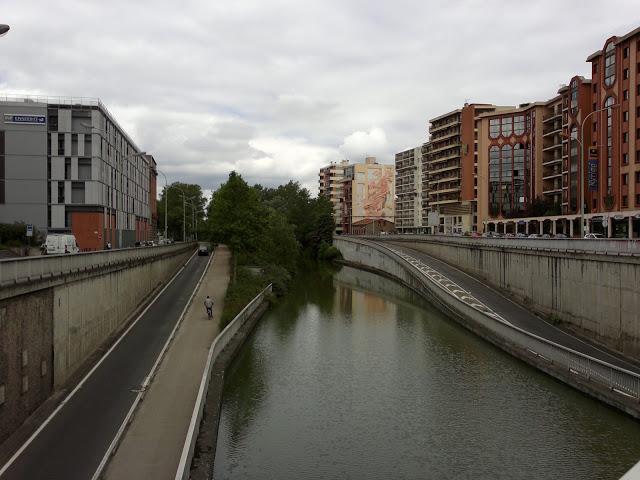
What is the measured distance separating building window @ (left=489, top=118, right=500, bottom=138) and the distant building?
2542 inches

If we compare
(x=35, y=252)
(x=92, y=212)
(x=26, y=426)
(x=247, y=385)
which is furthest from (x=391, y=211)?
(x=26, y=426)

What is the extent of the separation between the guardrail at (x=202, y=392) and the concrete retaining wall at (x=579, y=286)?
64.1ft

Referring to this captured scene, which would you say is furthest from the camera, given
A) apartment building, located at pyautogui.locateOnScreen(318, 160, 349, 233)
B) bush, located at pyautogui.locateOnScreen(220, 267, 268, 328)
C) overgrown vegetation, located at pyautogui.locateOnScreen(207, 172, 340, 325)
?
apartment building, located at pyautogui.locateOnScreen(318, 160, 349, 233)

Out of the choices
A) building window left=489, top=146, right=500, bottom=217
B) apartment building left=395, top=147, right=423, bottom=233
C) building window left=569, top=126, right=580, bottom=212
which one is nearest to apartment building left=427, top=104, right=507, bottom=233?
building window left=489, top=146, right=500, bottom=217

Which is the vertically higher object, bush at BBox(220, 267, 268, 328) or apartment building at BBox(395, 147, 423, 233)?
apartment building at BBox(395, 147, 423, 233)

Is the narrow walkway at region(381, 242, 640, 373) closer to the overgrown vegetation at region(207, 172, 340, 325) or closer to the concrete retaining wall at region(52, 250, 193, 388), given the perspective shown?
the overgrown vegetation at region(207, 172, 340, 325)

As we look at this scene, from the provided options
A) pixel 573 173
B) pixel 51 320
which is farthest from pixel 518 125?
pixel 51 320

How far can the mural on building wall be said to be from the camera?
15362 cm

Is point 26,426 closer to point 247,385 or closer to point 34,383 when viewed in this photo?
point 34,383

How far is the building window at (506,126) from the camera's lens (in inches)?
3482

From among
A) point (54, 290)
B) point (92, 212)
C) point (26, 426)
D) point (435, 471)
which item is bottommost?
point (435, 471)

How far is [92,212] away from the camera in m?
57.3

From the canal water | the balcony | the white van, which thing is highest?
the balcony

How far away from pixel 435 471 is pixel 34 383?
1292cm
